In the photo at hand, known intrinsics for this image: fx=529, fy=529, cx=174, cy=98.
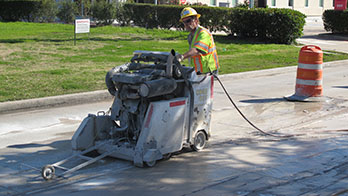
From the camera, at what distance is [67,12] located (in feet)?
94.9

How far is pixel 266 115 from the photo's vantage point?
9.50 metres

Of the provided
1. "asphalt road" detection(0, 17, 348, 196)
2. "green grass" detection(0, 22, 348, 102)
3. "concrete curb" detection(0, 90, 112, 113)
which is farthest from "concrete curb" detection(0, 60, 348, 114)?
"green grass" detection(0, 22, 348, 102)

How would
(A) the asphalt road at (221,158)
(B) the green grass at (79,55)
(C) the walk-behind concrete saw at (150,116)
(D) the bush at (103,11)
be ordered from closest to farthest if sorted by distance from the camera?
(A) the asphalt road at (221,158), (C) the walk-behind concrete saw at (150,116), (B) the green grass at (79,55), (D) the bush at (103,11)

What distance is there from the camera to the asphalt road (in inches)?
221

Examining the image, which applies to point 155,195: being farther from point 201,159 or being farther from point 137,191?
point 201,159

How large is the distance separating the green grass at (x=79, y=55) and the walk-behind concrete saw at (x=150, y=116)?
365cm

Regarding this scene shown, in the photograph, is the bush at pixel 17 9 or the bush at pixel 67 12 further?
the bush at pixel 67 12

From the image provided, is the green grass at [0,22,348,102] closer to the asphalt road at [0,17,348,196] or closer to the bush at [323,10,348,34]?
the asphalt road at [0,17,348,196]

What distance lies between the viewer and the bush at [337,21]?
89.4 feet

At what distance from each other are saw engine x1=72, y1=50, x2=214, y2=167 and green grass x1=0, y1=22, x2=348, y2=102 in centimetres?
365

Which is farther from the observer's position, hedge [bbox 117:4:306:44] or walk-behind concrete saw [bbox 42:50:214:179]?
hedge [bbox 117:4:306:44]

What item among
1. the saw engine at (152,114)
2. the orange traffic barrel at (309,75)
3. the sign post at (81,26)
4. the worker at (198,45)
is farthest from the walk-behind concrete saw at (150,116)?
the sign post at (81,26)

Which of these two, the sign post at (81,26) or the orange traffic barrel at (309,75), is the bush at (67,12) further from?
the orange traffic barrel at (309,75)

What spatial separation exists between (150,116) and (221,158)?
3.93 feet
